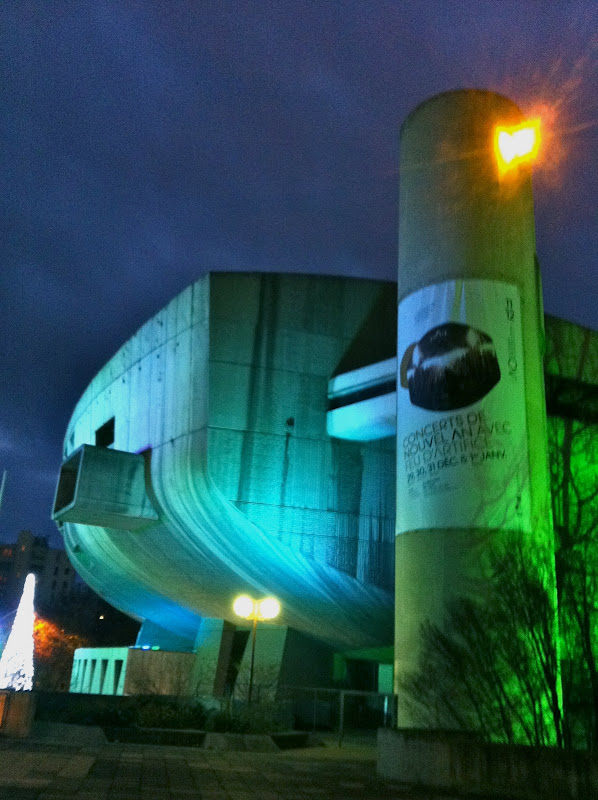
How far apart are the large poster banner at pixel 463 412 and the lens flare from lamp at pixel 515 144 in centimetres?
396

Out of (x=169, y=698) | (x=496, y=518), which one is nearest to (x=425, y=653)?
(x=496, y=518)

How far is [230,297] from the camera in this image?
26094mm

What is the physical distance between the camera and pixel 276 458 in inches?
995

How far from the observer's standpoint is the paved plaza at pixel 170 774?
9562 mm

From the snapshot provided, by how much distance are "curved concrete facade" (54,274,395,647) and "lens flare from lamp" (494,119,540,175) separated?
7406 mm

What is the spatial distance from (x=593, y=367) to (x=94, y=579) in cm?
3245

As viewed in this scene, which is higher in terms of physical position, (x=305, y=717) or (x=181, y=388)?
(x=181, y=388)

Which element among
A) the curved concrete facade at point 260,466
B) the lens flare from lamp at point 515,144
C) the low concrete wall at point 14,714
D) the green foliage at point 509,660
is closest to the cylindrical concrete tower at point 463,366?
the lens flare from lamp at point 515,144

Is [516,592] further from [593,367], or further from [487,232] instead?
[593,367]

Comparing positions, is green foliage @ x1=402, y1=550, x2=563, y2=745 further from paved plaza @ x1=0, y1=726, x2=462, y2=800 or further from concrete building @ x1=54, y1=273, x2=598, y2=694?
concrete building @ x1=54, y1=273, x2=598, y2=694

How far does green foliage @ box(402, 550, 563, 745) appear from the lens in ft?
40.8

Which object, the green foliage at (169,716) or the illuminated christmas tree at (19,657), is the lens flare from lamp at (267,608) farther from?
the illuminated christmas tree at (19,657)

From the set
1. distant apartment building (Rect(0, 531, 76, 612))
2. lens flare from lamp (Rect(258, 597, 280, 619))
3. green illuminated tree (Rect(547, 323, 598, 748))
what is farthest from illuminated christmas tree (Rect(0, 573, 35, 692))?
distant apartment building (Rect(0, 531, 76, 612))

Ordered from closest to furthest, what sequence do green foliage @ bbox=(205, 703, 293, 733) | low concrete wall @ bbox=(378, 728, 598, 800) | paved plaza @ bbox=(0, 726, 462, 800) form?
paved plaza @ bbox=(0, 726, 462, 800)
low concrete wall @ bbox=(378, 728, 598, 800)
green foliage @ bbox=(205, 703, 293, 733)
